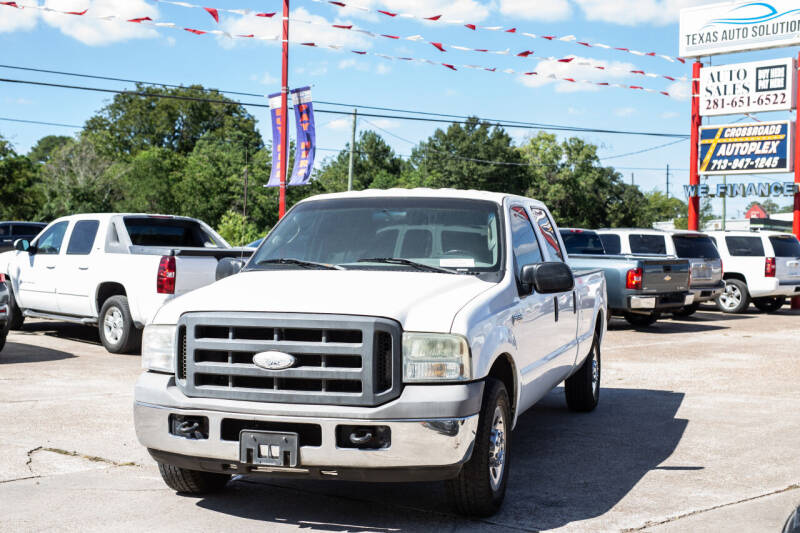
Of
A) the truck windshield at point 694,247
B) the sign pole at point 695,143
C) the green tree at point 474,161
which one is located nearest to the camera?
the truck windshield at point 694,247

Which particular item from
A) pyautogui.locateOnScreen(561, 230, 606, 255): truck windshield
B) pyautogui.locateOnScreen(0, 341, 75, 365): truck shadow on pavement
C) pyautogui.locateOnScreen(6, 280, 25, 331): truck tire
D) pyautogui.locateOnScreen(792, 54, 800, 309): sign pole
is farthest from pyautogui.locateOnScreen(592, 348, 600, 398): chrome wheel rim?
pyautogui.locateOnScreen(792, 54, 800, 309): sign pole

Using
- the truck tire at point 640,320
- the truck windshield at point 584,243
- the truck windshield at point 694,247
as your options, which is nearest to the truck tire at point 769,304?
the truck windshield at point 694,247

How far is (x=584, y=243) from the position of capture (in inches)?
725

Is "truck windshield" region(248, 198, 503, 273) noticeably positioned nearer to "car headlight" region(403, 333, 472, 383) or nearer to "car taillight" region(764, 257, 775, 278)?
"car headlight" region(403, 333, 472, 383)

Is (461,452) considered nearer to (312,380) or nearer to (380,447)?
(380,447)

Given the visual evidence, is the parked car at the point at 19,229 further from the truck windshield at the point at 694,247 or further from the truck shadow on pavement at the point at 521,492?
the truck shadow on pavement at the point at 521,492

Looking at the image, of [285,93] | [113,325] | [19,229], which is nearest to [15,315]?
[113,325]

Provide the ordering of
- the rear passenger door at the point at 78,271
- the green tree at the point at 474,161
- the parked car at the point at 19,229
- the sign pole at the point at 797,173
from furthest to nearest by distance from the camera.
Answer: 1. the green tree at the point at 474,161
2. the sign pole at the point at 797,173
3. the parked car at the point at 19,229
4. the rear passenger door at the point at 78,271

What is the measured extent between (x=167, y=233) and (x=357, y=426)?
28.8ft

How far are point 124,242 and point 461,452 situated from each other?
28.2ft

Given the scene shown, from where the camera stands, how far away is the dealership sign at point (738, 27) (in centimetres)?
2923

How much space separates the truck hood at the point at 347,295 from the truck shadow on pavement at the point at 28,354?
6.80m

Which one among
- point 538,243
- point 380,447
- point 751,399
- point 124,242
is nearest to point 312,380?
point 380,447

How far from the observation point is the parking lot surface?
4.93 metres
